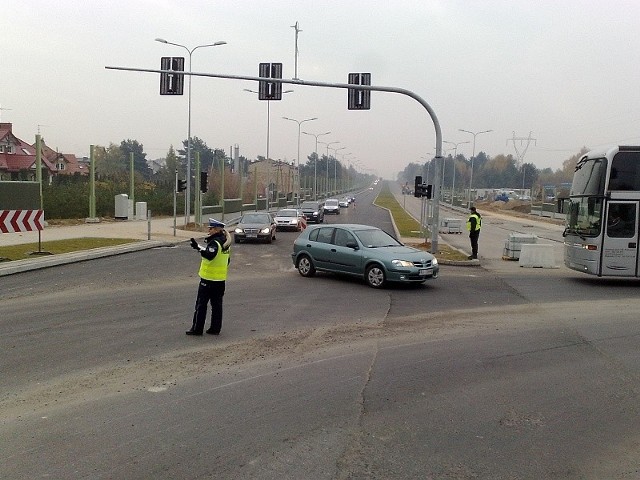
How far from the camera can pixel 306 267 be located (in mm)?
17016

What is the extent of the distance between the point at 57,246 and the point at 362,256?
1269 centimetres

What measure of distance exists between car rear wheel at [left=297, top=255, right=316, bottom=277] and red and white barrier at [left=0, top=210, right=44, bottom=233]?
769 centimetres

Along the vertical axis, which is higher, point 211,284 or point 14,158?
point 14,158

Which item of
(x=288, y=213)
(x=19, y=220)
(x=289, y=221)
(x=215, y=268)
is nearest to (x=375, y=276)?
(x=215, y=268)

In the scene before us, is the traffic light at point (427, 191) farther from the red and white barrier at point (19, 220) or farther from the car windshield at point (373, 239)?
the red and white barrier at point (19, 220)

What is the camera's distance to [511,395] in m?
6.68

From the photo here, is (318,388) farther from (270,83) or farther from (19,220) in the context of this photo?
(270,83)

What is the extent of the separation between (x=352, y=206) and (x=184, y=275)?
232ft

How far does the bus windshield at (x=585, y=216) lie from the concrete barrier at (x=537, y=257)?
2855 millimetres

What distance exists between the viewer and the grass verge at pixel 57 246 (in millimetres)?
19500

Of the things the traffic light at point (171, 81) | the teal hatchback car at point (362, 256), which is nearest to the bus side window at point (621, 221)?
the teal hatchback car at point (362, 256)

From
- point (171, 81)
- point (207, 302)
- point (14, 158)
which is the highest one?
point (171, 81)

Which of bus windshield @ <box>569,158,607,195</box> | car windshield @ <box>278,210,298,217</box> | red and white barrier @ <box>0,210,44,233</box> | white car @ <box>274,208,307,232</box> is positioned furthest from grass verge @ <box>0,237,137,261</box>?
bus windshield @ <box>569,158,607,195</box>

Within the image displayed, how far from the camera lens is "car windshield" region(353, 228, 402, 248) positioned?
15.8 metres
